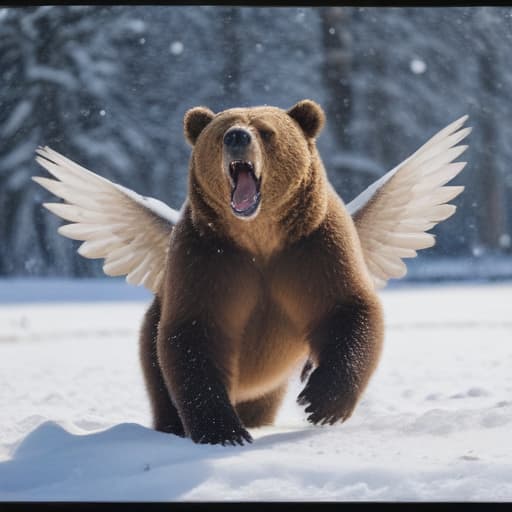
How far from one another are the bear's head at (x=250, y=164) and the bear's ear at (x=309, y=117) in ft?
0.28

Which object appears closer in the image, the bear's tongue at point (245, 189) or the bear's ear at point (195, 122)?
the bear's tongue at point (245, 189)

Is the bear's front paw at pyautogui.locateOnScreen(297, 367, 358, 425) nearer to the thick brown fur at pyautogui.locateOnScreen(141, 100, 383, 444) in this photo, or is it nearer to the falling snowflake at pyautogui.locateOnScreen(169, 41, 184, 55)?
the thick brown fur at pyautogui.locateOnScreen(141, 100, 383, 444)

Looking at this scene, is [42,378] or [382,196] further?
[42,378]

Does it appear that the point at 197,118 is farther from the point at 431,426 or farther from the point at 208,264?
the point at 431,426

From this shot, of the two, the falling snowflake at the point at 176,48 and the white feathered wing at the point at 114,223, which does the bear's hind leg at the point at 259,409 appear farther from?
the falling snowflake at the point at 176,48

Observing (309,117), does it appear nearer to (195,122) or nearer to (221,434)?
(195,122)

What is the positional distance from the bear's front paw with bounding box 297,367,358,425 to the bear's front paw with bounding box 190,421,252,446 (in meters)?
0.21

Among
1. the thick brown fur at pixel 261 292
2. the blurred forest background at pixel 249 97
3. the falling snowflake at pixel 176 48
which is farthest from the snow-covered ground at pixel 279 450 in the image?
the falling snowflake at pixel 176 48

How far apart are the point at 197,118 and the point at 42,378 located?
284 centimetres

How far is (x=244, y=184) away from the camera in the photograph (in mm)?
2637

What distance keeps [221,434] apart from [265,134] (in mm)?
905

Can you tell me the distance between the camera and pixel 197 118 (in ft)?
9.26

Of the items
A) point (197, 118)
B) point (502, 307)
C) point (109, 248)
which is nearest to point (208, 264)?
point (197, 118)

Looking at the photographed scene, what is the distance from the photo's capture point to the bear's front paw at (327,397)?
103 inches
